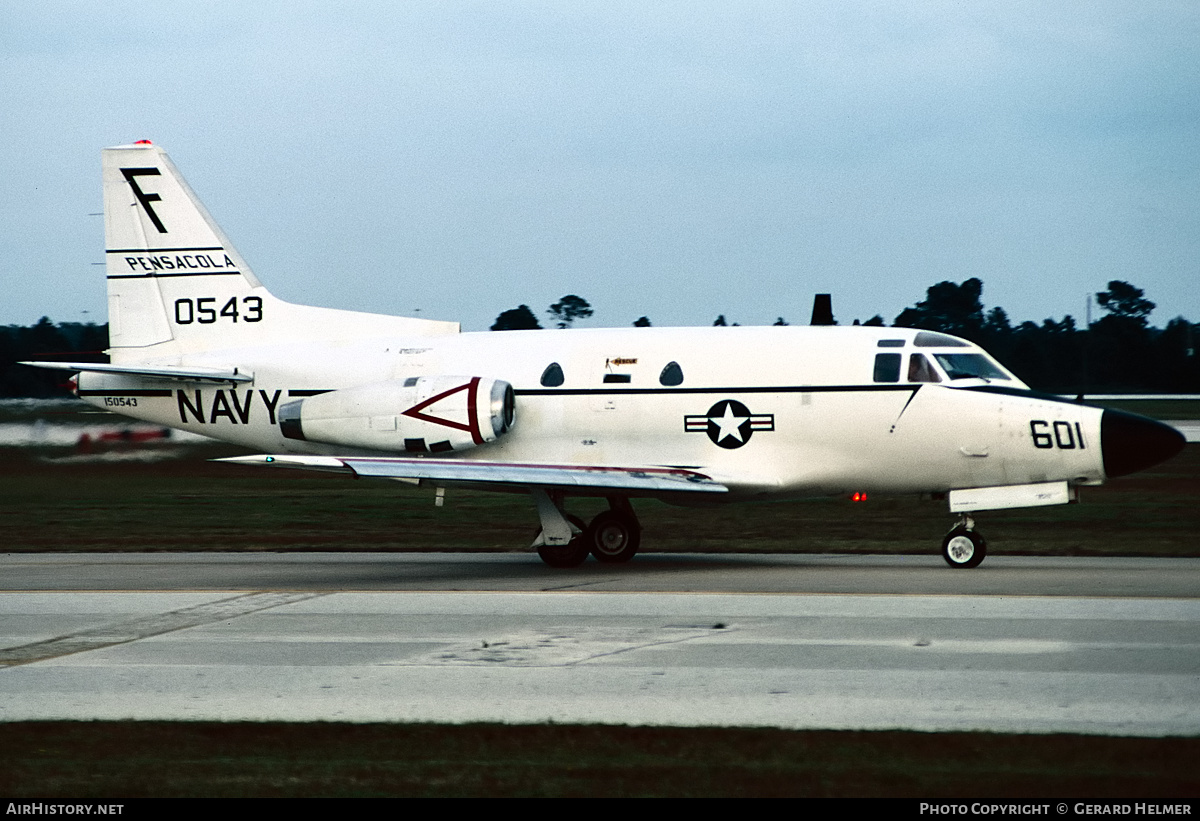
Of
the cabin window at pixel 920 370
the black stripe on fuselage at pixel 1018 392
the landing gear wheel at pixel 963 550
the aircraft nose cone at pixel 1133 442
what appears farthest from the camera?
the cabin window at pixel 920 370

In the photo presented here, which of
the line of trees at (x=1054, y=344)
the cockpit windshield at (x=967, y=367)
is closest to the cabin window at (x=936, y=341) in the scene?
the cockpit windshield at (x=967, y=367)

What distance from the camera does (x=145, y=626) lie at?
13992 millimetres

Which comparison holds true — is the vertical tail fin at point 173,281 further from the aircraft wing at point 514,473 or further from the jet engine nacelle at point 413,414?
the aircraft wing at point 514,473

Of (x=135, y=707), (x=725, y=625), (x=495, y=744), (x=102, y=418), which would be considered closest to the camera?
(x=495, y=744)

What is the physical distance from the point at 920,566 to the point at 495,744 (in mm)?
10911

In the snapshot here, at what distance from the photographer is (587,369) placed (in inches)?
772

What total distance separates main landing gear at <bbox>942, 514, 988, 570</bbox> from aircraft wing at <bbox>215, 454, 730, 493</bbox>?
3.01m

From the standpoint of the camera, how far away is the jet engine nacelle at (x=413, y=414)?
19344 millimetres

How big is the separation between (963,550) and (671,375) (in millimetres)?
4534

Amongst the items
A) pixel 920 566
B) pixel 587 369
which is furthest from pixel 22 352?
pixel 920 566

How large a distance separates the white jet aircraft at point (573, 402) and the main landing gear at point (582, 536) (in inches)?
1.4
